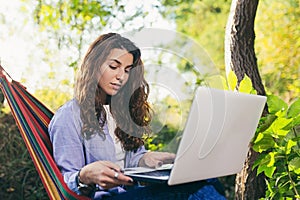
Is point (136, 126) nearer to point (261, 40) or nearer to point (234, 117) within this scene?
point (234, 117)

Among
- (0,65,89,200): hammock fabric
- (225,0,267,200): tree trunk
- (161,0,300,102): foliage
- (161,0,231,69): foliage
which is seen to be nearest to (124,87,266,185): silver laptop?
(0,65,89,200): hammock fabric

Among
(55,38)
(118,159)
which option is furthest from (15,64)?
(118,159)

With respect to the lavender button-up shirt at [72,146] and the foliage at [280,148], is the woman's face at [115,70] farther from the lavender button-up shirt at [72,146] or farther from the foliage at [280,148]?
the foliage at [280,148]

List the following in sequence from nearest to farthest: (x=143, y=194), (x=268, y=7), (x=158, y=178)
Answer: (x=158, y=178)
(x=143, y=194)
(x=268, y=7)

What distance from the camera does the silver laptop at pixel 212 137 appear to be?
1905 millimetres

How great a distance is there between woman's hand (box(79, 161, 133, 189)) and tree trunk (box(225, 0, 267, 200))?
109 cm

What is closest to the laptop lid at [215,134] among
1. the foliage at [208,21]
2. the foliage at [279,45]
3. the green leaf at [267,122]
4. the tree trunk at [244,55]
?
the green leaf at [267,122]

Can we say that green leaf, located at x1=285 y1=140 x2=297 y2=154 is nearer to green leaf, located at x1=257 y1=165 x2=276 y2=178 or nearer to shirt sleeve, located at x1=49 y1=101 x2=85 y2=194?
green leaf, located at x1=257 y1=165 x2=276 y2=178

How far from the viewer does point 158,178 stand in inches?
77.0

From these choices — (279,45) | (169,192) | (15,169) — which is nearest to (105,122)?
(169,192)

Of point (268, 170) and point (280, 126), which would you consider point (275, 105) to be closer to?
point (280, 126)

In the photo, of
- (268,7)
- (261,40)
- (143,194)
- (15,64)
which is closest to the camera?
(143,194)

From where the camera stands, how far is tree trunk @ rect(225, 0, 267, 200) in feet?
9.62

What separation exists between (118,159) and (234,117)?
552 millimetres
